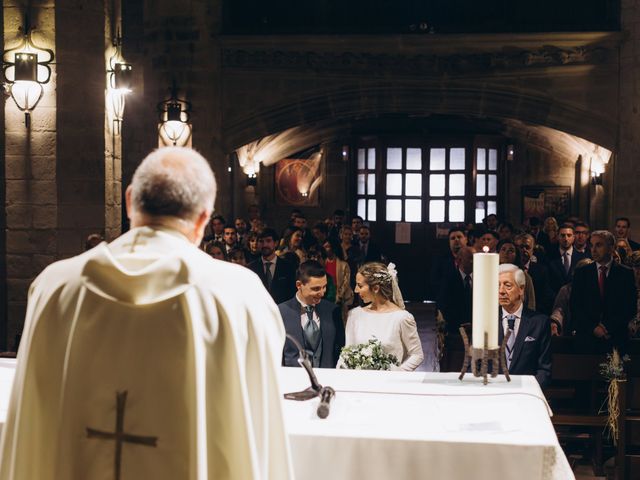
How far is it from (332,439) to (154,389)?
810 millimetres

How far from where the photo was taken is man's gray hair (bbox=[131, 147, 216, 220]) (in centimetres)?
257

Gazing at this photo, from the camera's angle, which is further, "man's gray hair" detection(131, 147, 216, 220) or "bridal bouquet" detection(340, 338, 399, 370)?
"bridal bouquet" detection(340, 338, 399, 370)

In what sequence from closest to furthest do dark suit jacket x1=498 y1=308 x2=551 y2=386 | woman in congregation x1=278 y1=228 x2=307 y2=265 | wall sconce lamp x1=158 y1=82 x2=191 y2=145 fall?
1. dark suit jacket x1=498 y1=308 x2=551 y2=386
2. woman in congregation x1=278 y1=228 x2=307 y2=265
3. wall sconce lamp x1=158 y1=82 x2=191 y2=145

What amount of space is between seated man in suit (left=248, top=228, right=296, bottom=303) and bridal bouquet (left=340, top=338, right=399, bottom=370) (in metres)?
4.18

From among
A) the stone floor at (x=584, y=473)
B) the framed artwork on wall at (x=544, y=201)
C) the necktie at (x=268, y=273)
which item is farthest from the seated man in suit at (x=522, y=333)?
the framed artwork on wall at (x=544, y=201)

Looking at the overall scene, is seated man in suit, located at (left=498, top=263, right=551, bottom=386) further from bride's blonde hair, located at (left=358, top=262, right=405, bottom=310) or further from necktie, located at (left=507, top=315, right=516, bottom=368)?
bride's blonde hair, located at (left=358, top=262, right=405, bottom=310)

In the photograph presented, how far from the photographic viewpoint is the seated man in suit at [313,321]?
225 inches

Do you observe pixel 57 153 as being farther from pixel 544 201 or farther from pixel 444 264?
pixel 544 201

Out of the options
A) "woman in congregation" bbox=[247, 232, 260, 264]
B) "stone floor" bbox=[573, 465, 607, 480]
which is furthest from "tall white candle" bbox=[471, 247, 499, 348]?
"woman in congregation" bbox=[247, 232, 260, 264]

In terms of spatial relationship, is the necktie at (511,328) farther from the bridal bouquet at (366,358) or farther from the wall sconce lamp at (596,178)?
the wall sconce lamp at (596,178)

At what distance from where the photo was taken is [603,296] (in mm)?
7461

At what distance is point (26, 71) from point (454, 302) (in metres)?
4.28

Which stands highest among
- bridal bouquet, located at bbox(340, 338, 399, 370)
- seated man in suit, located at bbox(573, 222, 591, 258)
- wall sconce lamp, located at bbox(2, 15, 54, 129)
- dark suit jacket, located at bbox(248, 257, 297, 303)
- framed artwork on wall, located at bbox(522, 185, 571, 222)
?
wall sconce lamp, located at bbox(2, 15, 54, 129)

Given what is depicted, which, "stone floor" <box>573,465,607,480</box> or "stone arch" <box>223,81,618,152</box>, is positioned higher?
"stone arch" <box>223,81,618,152</box>
